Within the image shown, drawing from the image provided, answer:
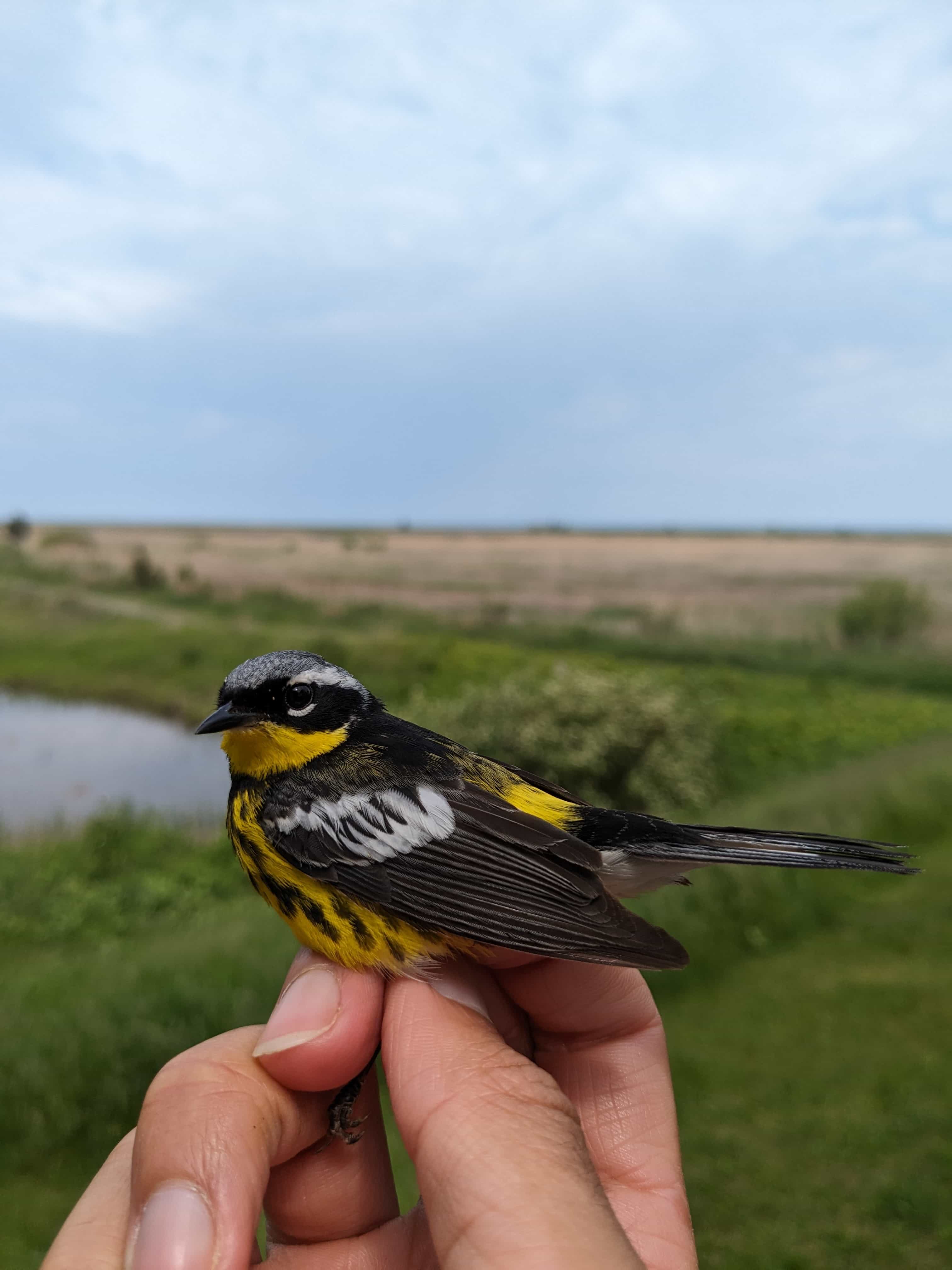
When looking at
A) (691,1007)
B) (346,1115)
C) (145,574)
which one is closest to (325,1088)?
(346,1115)

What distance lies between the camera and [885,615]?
19891mm

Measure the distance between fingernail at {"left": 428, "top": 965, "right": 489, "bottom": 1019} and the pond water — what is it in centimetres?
632

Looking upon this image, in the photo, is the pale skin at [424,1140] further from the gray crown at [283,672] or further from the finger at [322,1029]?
the gray crown at [283,672]

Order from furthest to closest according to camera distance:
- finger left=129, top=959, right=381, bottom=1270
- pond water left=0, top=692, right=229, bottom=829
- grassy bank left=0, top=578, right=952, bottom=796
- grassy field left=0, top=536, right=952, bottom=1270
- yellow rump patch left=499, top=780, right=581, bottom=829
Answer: grassy bank left=0, top=578, right=952, bottom=796 → pond water left=0, top=692, right=229, bottom=829 → grassy field left=0, top=536, right=952, bottom=1270 → yellow rump patch left=499, top=780, right=581, bottom=829 → finger left=129, top=959, right=381, bottom=1270

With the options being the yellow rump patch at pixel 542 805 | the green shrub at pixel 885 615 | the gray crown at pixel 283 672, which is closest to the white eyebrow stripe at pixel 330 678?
the gray crown at pixel 283 672

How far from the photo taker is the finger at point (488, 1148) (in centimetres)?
126

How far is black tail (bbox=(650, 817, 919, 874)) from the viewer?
181 cm

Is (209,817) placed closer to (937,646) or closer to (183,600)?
(183,600)

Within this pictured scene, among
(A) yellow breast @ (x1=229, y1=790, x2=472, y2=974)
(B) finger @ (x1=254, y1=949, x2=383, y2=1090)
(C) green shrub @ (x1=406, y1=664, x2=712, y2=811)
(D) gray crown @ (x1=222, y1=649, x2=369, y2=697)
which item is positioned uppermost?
(D) gray crown @ (x1=222, y1=649, x2=369, y2=697)

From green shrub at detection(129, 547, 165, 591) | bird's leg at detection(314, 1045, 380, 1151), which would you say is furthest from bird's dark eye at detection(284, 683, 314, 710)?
green shrub at detection(129, 547, 165, 591)

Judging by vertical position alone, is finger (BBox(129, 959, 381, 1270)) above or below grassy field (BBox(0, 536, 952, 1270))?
above

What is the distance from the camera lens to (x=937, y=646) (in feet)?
61.0

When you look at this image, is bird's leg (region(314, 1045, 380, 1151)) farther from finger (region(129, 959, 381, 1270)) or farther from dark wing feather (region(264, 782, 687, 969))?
dark wing feather (region(264, 782, 687, 969))

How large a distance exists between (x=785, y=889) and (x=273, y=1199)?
19.3ft
